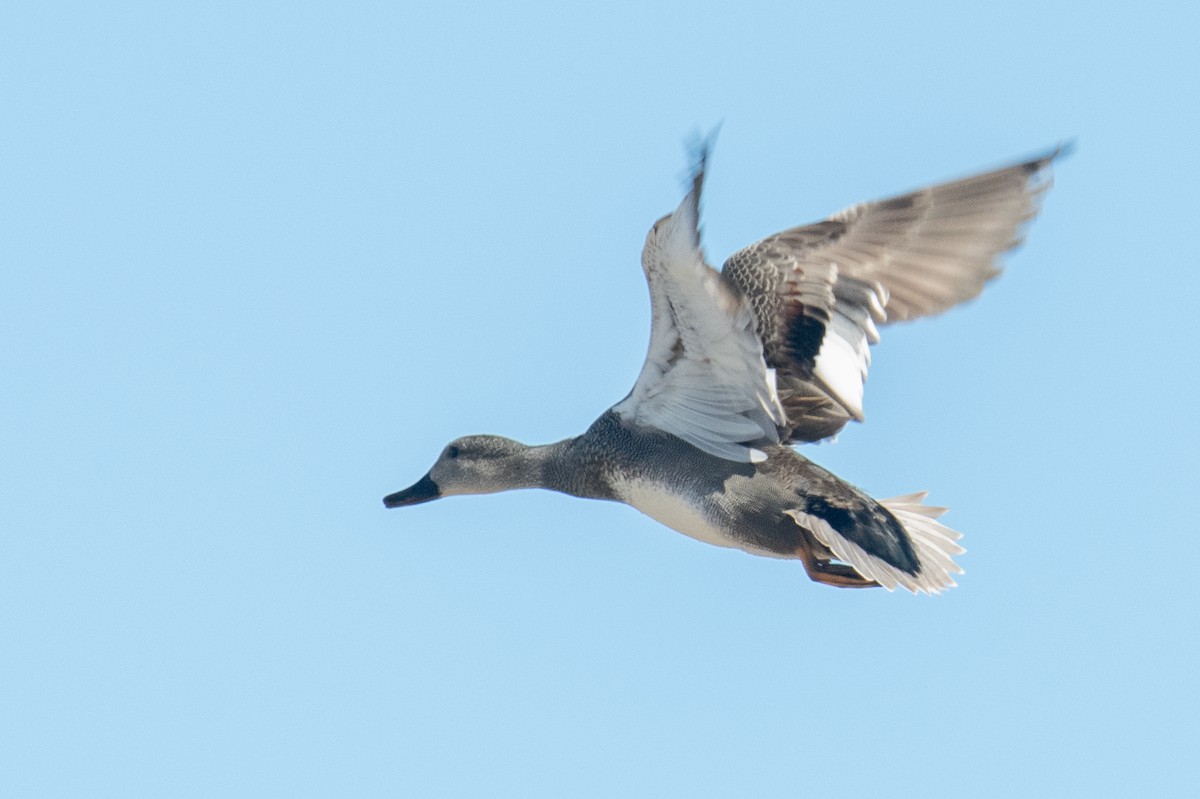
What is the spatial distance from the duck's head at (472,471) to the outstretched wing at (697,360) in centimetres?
109

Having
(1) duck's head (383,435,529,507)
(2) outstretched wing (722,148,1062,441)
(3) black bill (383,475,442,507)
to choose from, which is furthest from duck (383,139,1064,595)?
(3) black bill (383,475,442,507)

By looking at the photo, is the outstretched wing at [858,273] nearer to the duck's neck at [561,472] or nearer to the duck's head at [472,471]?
the duck's neck at [561,472]

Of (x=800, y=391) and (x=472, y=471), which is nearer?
(x=800, y=391)

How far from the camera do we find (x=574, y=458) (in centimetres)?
993

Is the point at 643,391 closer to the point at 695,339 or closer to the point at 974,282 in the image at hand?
the point at 695,339

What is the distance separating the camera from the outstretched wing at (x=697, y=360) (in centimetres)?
805

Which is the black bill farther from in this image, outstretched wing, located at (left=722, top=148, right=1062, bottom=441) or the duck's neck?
outstretched wing, located at (left=722, top=148, right=1062, bottom=441)

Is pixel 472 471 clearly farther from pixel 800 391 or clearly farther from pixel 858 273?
pixel 858 273

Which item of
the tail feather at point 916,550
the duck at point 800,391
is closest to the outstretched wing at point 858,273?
the duck at point 800,391

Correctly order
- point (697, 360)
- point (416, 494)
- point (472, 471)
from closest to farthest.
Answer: point (697, 360)
point (472, 471)
point (416, 494)

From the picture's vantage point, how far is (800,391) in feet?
31.7

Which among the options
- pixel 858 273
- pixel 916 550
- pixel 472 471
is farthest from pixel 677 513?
pixel 472 471

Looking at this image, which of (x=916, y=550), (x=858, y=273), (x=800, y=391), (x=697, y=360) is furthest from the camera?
(x=858, y=273)

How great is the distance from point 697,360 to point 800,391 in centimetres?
91
